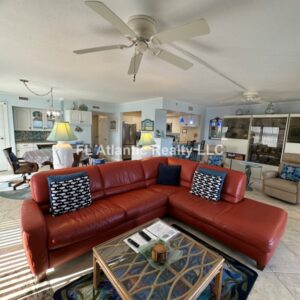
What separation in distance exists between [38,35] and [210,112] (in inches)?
255

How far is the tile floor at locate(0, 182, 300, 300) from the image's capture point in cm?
157

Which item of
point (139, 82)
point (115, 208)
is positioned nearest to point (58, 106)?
point (139, 82)

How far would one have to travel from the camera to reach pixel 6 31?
1849 millimetres

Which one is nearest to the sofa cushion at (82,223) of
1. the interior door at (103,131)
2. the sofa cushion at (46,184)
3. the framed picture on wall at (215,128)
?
the sofa cushion at (46,184)

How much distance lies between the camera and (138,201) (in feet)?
7.95

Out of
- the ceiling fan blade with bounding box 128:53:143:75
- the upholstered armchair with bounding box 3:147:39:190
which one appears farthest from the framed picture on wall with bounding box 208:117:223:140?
the upholstered armchair with bounding box 3:147:39:190

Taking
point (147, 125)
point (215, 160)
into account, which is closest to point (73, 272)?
point (147, 125)

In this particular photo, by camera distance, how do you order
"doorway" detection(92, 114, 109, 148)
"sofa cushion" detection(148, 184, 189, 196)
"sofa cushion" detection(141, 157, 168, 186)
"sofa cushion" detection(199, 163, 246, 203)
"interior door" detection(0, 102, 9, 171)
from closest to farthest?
1. "sofa cushion" detection(199, 163, 246, 203)
2. "sofa cushion" detection(148, 184, 189, 196)
3. "sofa cushion" detection(141, 157, 168, 186)
4. "interior door" detection(0, 102, 9, 171)
5. "doorway" detection(92, 114, 109, 148)

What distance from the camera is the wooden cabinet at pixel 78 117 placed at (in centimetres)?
622

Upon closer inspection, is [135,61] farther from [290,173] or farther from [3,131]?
[3,131]

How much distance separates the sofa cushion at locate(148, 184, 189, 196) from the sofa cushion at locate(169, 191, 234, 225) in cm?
13

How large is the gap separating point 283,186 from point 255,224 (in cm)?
229

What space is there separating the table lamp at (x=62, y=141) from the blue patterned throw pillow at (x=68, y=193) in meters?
0.71

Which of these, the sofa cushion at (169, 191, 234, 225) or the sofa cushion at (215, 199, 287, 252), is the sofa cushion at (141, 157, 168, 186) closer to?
the sofa cushion at (169, 191, 234, 225)
